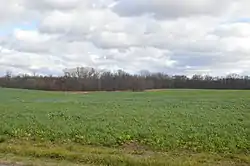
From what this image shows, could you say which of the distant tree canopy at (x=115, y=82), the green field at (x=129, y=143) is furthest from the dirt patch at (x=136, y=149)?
the distant tree canopy at (x=115, y=82)

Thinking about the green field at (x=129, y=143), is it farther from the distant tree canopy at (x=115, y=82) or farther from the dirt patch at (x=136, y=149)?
the distant tree canopy at (x=115, y=82)

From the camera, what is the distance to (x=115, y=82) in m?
100

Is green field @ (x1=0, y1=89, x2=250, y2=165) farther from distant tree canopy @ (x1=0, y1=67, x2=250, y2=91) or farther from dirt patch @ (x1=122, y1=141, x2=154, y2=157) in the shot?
distant tree canopy @ (x1=0, y1=67, x2=250, y2=91)

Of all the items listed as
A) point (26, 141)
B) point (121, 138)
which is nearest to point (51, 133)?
point (26, 141)

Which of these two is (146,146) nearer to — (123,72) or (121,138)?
(121,138)

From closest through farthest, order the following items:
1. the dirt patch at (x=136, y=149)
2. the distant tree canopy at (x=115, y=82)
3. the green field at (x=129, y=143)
→ the green field at (x=129, y=143) → the dirt patch at (x=136, y=149) → the distant tree canopy at (x=115, y=82)

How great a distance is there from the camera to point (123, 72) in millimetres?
111312

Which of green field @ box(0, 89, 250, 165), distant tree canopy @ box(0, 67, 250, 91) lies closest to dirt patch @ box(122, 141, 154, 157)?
green field @ box(0, 89, 250, 165)

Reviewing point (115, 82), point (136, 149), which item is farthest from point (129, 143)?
point (115, 82)

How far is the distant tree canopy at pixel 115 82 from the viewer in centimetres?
9275

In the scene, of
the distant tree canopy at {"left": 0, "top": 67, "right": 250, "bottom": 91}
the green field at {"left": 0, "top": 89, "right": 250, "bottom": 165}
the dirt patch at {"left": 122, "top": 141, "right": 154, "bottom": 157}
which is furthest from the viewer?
the distant tree canopy at {"left": 0, "top": 67, "right": 250, "bottom": 91}

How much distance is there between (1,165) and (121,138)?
4820mm

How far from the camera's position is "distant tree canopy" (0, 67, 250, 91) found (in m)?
92.8

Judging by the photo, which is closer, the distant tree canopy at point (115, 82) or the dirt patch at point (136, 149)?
the dirt patch at point (136, 149)
